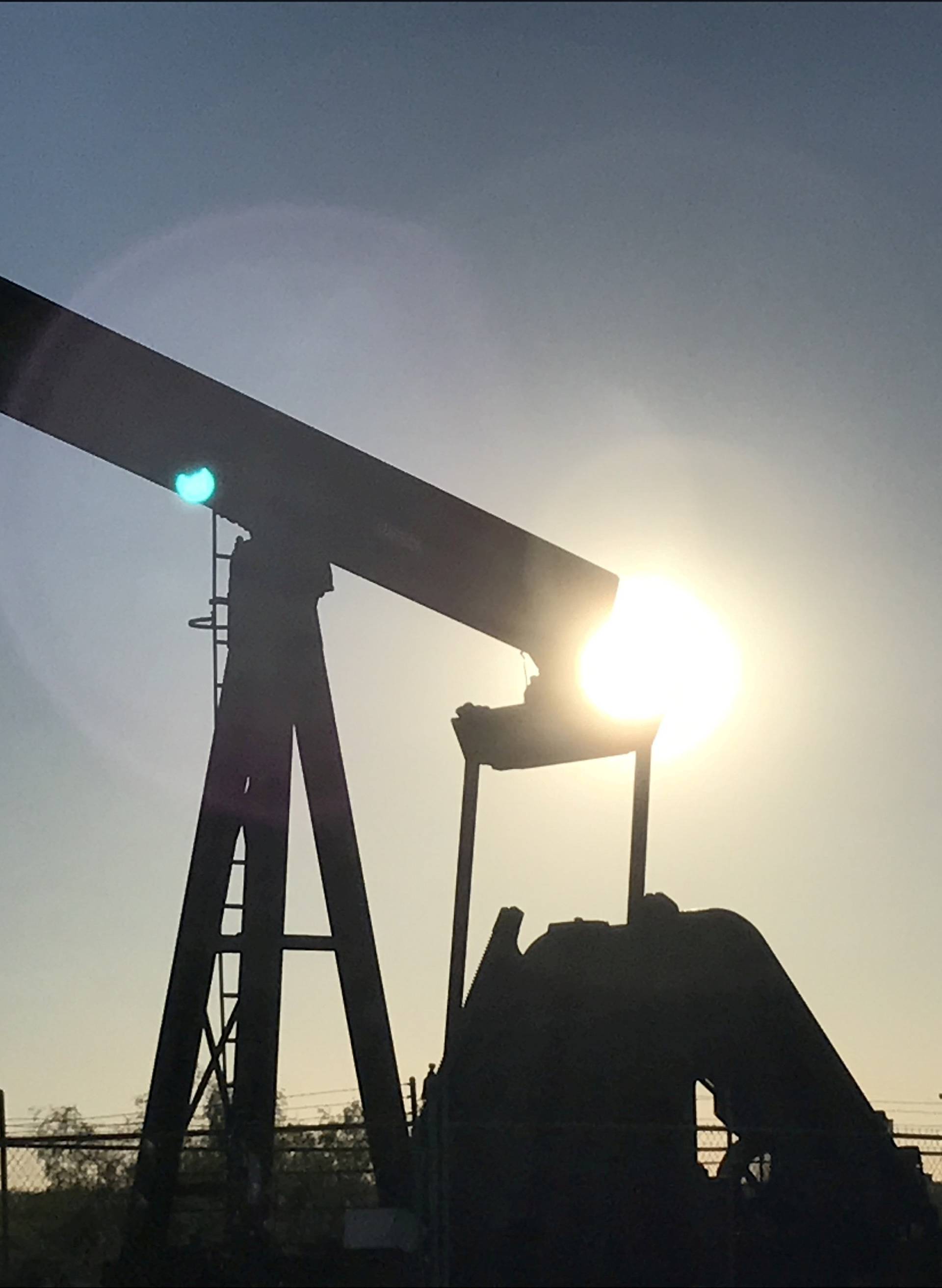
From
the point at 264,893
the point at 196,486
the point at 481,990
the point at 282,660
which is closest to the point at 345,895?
the point at 264,893

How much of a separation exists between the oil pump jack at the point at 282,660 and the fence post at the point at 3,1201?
0.74 m

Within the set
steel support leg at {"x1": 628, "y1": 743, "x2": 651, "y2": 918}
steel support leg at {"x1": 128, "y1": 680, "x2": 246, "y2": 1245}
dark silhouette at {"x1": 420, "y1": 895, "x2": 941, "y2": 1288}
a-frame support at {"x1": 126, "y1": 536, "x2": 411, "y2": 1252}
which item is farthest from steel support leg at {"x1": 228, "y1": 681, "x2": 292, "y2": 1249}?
steel support leg at {"x1": 628, "y1": 743, "x2": 651, "y2": 918}

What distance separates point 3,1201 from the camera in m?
9.22

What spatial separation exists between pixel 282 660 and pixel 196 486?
1.28 m

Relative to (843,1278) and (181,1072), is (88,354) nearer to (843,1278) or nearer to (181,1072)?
(181,1072)

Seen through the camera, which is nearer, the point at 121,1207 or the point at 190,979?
the point at 190,979

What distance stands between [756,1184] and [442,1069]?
2.03 metres

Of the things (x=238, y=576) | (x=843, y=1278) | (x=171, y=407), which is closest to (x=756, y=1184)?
(x=843, y=1278)

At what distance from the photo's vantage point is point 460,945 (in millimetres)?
10031

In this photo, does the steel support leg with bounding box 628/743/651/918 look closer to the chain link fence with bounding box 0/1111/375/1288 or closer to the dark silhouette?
the dark silhouette

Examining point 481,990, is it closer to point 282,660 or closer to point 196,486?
point 282,660

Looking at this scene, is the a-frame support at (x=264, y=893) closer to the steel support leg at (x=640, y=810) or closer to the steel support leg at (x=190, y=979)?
the steel support leg at (x=190, y=979)

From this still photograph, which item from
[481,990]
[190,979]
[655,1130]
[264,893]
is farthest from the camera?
[264,893]

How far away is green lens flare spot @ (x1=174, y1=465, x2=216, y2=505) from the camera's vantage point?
10062 millimetres
